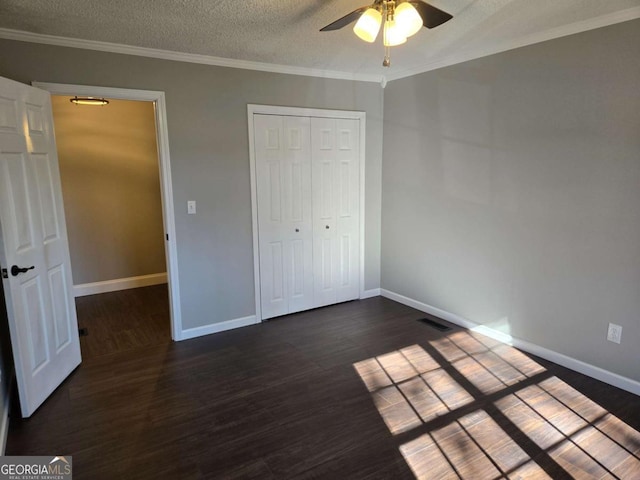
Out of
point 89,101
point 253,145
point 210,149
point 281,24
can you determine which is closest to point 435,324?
point 253,145

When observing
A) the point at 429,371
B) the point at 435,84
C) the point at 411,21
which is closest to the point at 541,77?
the point at 435,84

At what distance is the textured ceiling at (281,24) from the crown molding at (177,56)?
55 mm

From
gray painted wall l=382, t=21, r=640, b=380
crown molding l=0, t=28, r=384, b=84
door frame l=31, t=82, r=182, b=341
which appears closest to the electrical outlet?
gray painted wall l=382, t=21, r=640, b=380

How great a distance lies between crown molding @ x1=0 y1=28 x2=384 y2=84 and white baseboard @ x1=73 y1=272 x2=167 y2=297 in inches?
117

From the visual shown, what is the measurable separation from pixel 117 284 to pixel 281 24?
157 inches

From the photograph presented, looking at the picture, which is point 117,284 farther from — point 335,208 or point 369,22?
point 369,22

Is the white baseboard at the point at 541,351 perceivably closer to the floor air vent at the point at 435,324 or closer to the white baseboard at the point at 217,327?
the floor air vent at the point at 435,324

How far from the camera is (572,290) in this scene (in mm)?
2988

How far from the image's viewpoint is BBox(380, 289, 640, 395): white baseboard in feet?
9.11

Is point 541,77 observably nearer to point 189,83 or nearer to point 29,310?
point 189,83

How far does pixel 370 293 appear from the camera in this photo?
15.8 ft

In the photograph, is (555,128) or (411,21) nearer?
(411,21)

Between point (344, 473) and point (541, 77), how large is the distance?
303 cm

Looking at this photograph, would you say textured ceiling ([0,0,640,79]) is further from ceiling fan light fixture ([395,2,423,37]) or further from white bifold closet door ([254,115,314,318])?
white bifold closet door ([254,115,314,318])
